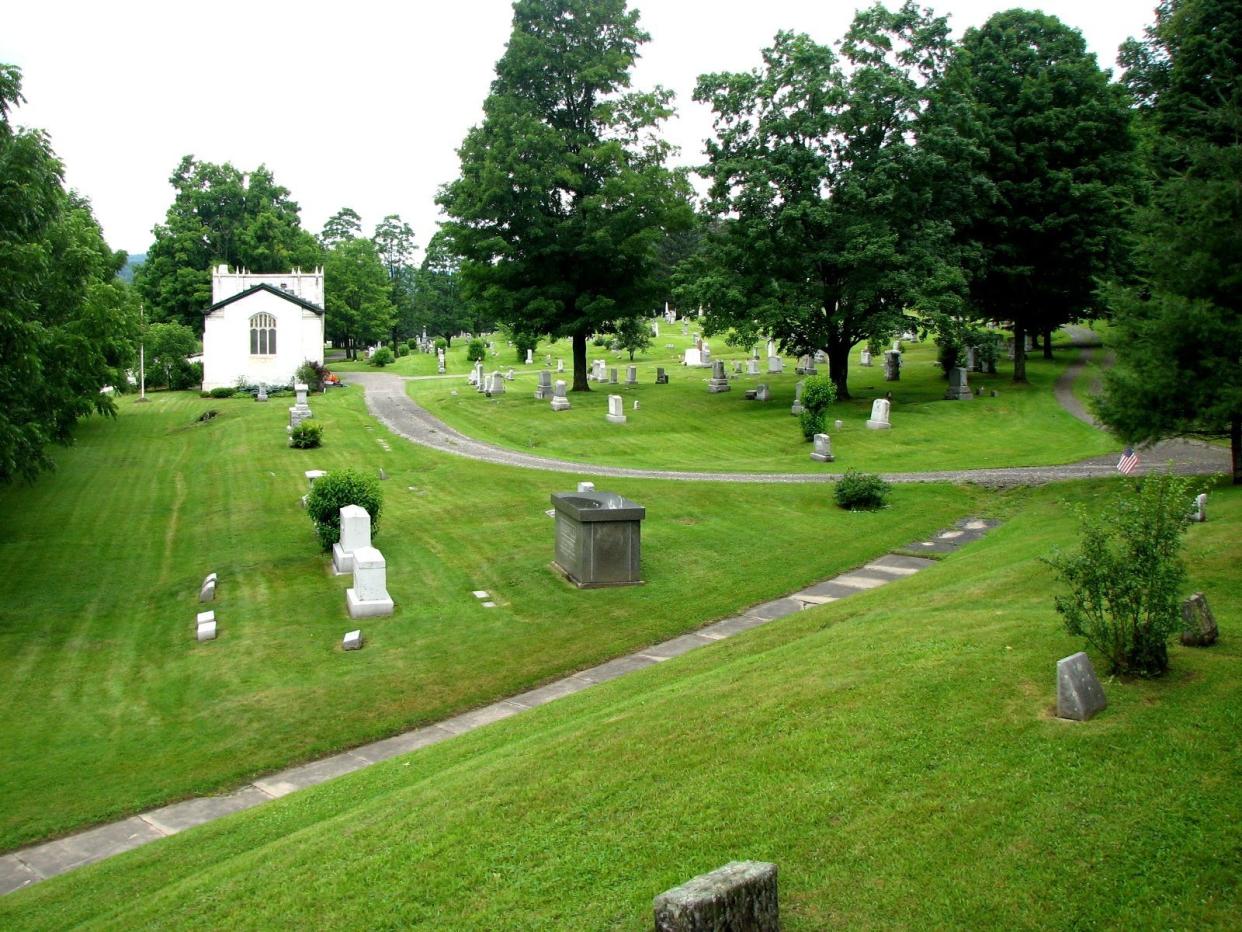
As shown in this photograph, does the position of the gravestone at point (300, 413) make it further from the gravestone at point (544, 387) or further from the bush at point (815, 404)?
the bush at point (815, 404)

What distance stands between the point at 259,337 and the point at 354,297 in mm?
25362

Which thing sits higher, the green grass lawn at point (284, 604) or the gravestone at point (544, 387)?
the gravestone at point (544, 387)

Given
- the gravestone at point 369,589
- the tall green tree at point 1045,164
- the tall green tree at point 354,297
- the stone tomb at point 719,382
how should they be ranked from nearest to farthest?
the gravestone at point 369,589 < the tall green tree at point 1045,164 < the stone tomb at point 719,382 < the tall green tree at point 354,297

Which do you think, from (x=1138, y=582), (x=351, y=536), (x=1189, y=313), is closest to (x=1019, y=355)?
(x=1189, y=313)

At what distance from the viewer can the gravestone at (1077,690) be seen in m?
7.85

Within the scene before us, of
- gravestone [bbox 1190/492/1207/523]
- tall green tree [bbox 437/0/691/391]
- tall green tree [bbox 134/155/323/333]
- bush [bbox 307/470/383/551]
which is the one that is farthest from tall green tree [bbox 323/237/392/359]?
gravestone [bbox 1190/492/1207/523]

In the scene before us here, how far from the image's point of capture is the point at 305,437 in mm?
34719

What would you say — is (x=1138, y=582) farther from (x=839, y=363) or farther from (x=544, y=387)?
(x=544, y=387)

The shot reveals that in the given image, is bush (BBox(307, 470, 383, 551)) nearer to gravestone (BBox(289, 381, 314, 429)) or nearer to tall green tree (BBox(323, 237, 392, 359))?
gravestone (BBox(289, 381, 314, 429))

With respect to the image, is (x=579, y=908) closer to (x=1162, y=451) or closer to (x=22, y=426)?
(x=22, y=426)

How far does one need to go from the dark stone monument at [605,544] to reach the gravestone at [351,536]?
4.28m

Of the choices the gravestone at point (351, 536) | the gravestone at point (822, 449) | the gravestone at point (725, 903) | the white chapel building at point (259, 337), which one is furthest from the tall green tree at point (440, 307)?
the gravestone at point (725, 903)

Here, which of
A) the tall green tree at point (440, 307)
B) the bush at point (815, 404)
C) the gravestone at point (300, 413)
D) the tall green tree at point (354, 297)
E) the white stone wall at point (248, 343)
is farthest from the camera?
the tall green tree at point (440, 307)

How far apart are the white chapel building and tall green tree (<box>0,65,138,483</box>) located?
79.7ft
